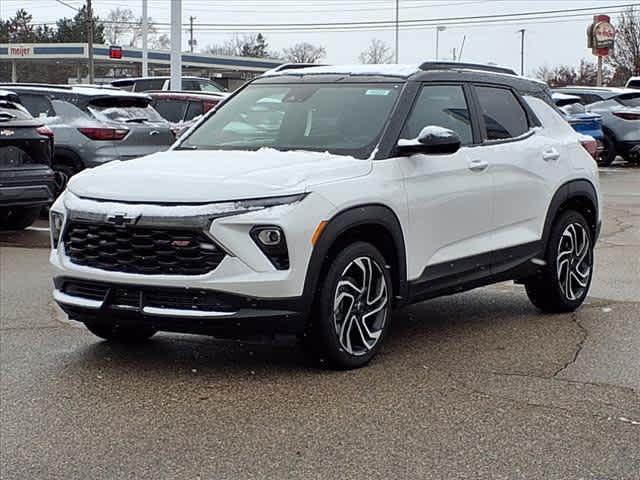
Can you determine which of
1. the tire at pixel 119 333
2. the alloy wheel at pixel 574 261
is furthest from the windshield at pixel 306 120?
the alloy wheel at pixel 574 261

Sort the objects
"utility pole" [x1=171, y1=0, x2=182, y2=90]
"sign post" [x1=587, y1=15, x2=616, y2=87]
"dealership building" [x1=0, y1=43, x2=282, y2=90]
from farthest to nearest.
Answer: "dealership building" [x1=0, y1=43, x2=282, y2=90] < "sign post" [x1=587, y1=15, x2=616, y2=87] < "utility pole" [x1=171, y1=0, x2=182, y2=90]

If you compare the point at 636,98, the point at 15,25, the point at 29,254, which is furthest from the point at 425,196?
the point at 15,25

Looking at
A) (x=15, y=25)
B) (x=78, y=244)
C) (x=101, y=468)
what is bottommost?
(x=101, y=468)

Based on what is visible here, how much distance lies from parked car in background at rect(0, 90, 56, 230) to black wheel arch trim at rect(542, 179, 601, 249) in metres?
5.98

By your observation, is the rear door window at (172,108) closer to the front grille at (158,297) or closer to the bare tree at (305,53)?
the front grille at (158,297)

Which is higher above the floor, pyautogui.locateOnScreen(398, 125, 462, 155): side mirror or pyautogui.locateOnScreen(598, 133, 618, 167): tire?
pyautogui.locateOnScreen(398, 125, 462, 155): side mirror

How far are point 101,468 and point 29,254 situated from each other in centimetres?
662

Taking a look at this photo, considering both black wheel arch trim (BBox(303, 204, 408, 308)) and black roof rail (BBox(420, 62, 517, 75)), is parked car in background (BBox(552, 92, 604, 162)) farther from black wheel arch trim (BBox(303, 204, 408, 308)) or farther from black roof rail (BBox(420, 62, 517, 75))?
black wheel arch trim (BBox(303, 204, 408, 308))

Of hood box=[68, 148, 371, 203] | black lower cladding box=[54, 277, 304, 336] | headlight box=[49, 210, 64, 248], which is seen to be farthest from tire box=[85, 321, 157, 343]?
hood box=[68, 148, 371, 203]

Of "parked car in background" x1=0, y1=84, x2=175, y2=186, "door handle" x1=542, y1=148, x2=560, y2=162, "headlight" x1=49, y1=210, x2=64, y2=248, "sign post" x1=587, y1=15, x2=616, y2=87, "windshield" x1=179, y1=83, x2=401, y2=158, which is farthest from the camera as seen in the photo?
"sign post" x1=587, y1=15, x2=616, y2=87

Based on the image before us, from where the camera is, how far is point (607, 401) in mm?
5391

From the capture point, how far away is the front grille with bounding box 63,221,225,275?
17.7 ft

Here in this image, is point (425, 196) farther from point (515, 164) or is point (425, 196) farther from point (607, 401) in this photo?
point (607, 401)

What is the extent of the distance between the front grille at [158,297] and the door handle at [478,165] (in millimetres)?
2070
